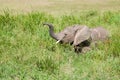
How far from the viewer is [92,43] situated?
6883 millimetres

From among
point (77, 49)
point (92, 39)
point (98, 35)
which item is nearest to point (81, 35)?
point (77, 49)

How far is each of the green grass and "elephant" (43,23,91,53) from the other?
0.12 metres

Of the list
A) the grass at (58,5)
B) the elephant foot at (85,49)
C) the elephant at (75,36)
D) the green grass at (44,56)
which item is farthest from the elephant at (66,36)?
the grass at (58,5)

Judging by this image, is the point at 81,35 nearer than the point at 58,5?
Yes

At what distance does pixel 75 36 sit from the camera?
6.68 meters

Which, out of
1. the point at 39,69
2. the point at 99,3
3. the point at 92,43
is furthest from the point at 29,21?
the point at 99,3

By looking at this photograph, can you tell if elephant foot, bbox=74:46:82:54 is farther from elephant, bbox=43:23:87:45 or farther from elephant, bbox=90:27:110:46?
elephant, bbox=90:27:110:46

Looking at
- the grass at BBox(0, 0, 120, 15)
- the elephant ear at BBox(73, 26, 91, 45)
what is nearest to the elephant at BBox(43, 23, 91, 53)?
the elephant ear at BBox(73, 26, 91, 45)

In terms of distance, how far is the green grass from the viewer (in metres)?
5.77

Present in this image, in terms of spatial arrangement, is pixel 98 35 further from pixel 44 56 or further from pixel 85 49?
pixel 44 56

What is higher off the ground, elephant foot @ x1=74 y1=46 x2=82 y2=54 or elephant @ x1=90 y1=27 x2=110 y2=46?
elephant @ x1=90 y1=27 x2=110 y2=46

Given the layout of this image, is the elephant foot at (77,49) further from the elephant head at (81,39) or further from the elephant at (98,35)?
the elephant at (98,35)

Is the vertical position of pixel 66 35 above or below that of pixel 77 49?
above

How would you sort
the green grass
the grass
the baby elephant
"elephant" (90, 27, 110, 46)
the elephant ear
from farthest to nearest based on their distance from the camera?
1. the grass
2. "elephant" (90, 27, 110, 46)
3. the baby elephant
4. the elephant ear
5. the green grass
